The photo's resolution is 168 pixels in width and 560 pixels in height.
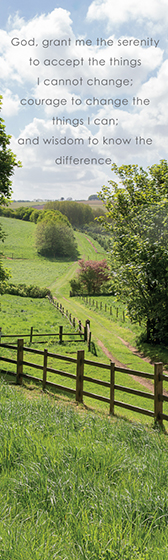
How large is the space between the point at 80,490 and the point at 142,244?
547 inches

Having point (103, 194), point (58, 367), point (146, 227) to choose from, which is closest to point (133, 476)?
point (58, 367)

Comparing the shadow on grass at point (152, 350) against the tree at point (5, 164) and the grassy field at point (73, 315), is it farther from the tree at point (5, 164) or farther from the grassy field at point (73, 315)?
the tree at point (5, 164)

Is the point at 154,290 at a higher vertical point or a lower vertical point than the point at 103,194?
lower

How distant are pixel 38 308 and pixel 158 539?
103ft

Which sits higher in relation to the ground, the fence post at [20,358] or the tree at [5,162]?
the tree at [5,162]

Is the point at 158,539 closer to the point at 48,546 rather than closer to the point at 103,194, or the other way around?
the point at 48,546

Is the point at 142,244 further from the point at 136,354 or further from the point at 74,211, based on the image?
the point at 74,211

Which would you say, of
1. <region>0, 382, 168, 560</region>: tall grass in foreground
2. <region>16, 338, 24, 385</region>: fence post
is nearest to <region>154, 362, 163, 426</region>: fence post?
<region>0, 382, 168, 560</region>: tall grass in foreground

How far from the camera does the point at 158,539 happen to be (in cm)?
309

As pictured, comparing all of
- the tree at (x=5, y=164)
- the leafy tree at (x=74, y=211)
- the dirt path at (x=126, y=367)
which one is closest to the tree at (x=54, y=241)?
the leafy tree at (x=74, y=211)

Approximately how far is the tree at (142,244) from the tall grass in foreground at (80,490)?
1134 centimetres

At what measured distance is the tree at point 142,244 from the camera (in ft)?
53.3

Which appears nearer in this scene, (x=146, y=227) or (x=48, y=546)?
(x=48, y=546)

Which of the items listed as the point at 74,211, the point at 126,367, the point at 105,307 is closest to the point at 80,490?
the point at 126,367
